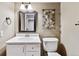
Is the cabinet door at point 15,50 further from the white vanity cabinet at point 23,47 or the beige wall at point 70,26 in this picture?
the beige wall at point 70,26

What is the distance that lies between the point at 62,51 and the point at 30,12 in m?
0.43

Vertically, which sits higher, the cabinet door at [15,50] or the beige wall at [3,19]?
the beige wall at [3,19]

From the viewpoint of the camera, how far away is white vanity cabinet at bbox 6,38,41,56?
1.01 m

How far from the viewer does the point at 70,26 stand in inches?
41.5

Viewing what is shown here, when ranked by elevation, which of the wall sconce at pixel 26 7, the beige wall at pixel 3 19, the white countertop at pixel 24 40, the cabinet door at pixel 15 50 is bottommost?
the cabinet door at pixel 15 50

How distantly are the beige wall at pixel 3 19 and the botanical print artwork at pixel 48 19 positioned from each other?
0.27m

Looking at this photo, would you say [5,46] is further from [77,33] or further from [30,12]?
[77,33]

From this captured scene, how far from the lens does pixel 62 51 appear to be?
3.46 ft

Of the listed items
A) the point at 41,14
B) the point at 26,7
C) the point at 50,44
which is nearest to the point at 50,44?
the point at 50,44

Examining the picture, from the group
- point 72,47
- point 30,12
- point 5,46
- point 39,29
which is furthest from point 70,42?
point 5,46

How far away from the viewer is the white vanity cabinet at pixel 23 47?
39.9 inches

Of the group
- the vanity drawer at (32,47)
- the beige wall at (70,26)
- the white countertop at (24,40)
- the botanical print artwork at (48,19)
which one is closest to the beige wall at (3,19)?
the white countertop at (24,40)

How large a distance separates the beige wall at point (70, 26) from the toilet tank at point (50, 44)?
69 mm

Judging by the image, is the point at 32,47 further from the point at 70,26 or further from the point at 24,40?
the point at 70,26
